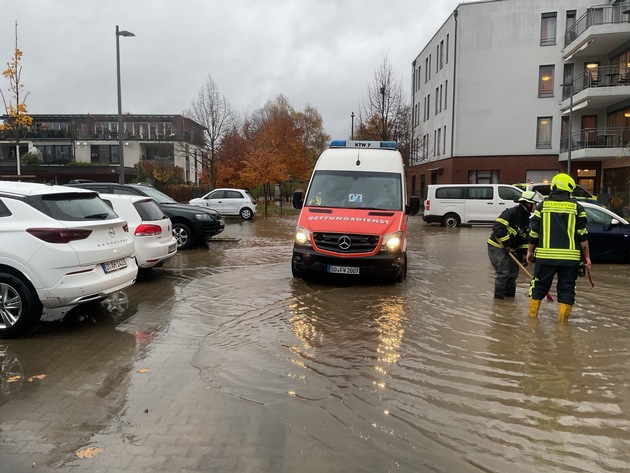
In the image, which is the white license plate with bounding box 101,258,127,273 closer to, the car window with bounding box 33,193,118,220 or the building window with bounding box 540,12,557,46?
the car window with bounding box 33,193,118,220

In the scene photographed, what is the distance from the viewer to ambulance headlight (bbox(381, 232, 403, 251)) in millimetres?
8414

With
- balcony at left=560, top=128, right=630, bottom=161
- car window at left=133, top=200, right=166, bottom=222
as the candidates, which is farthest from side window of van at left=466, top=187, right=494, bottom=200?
car window at left=133, top=200, right=166, bottom=222

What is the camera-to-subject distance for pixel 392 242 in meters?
8.46

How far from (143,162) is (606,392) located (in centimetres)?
5223

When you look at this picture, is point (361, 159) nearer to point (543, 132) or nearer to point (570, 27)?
point (543, 132)

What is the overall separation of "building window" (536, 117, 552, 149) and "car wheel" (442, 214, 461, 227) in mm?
14179


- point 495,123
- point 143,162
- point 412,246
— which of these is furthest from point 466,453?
point 143,162

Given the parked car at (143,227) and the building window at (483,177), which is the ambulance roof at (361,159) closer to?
the parked car at (143,227)

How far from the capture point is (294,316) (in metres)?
6.88

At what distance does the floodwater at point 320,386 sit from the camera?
3352mm

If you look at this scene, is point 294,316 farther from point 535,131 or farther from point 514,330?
point 535,131

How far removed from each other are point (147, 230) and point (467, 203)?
1797 centimetres

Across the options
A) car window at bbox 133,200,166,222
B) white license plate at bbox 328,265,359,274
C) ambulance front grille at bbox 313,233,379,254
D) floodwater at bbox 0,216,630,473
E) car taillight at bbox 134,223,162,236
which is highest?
car window at bbox 133,200,166,222

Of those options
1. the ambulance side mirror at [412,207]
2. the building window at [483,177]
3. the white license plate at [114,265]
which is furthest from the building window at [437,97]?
the white license plate at [114,265]
